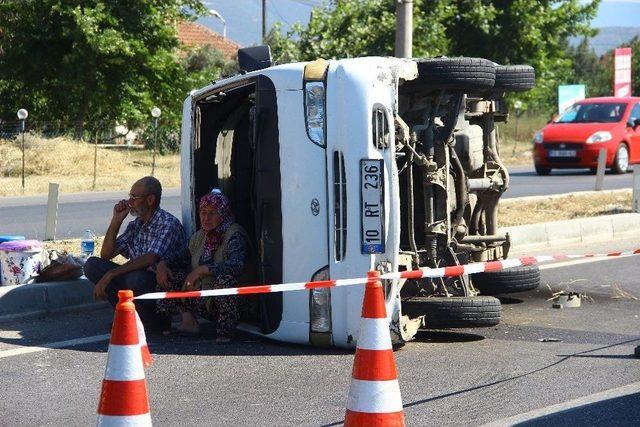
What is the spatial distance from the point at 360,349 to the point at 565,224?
30.1ft

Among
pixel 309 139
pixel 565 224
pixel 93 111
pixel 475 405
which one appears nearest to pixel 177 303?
pixel 309 139

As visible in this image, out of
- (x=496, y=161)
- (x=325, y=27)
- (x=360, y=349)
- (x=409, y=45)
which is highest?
(x=325, y=27)

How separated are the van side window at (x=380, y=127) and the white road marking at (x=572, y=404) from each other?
2.05 m

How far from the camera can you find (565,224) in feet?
46.6

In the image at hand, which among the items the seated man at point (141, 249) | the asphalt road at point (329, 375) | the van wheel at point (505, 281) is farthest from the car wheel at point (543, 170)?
the seated man at point (141, 249)

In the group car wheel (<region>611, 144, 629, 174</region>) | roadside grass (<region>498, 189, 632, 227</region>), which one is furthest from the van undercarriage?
car wheel (<region>611, 144, 629, 174</region>)

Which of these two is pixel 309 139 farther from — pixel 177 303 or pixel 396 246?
pixel 177 303

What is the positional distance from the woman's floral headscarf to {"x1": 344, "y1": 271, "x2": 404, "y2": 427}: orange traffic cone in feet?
9.62

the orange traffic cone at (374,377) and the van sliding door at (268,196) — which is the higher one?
the van sliding door at (268,196)

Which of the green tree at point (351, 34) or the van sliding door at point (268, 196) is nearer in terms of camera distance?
the van sliding door at point (268, 196)

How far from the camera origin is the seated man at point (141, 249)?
834 centimetres

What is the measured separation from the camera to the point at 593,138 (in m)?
25.7

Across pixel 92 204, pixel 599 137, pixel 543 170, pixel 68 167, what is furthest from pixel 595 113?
pixel 92 204

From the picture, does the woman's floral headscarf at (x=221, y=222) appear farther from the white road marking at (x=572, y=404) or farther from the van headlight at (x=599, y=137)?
the van headlight at (x=599, y=137)
